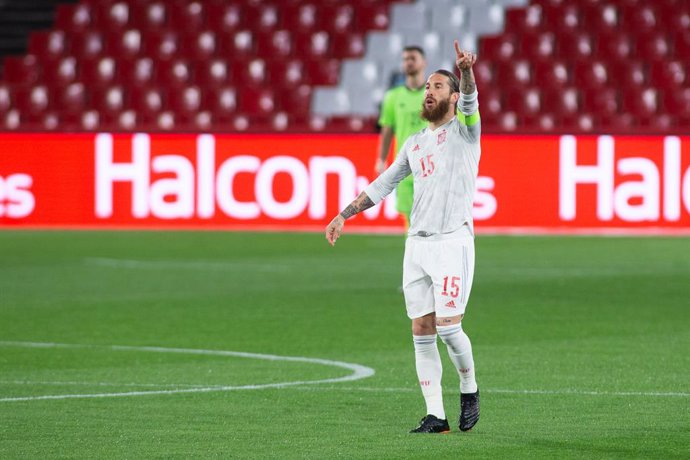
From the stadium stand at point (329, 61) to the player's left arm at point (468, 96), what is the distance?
15668 millimetres

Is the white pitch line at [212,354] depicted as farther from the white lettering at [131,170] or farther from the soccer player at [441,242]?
the white lettering at [131,170]

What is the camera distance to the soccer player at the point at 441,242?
6719mm

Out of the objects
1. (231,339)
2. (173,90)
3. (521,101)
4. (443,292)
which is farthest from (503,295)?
(173,90)

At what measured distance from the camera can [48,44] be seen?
1014 inches

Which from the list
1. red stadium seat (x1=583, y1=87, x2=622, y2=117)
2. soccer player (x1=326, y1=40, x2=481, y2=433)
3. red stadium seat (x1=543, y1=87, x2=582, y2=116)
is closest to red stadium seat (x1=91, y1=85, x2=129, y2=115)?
red stadium seat (x1=543, y1=87, x2=582, y2=116)

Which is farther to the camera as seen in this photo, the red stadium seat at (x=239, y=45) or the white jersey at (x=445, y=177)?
the red stadium seat at (x=239, y=45)

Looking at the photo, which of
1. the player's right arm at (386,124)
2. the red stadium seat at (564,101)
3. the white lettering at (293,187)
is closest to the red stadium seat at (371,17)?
the red stadium seat at (564,101)

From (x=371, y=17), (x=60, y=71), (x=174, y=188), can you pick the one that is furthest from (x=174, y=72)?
(x=174, y=188)

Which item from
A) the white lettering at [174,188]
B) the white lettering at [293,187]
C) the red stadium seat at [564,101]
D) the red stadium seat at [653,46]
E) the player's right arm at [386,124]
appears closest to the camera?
the player's right arm at [386,124]

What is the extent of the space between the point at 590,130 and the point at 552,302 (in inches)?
304

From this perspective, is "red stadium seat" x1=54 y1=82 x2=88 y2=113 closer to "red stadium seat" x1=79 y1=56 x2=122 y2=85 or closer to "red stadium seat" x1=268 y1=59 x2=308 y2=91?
"red stadium seat" x1=79 y1=56 x2=122 y2=85

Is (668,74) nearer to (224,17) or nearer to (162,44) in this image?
(224,17)

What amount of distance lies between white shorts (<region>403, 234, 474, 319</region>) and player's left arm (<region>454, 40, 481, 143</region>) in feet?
1.55

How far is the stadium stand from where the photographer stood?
23172 millimetres
